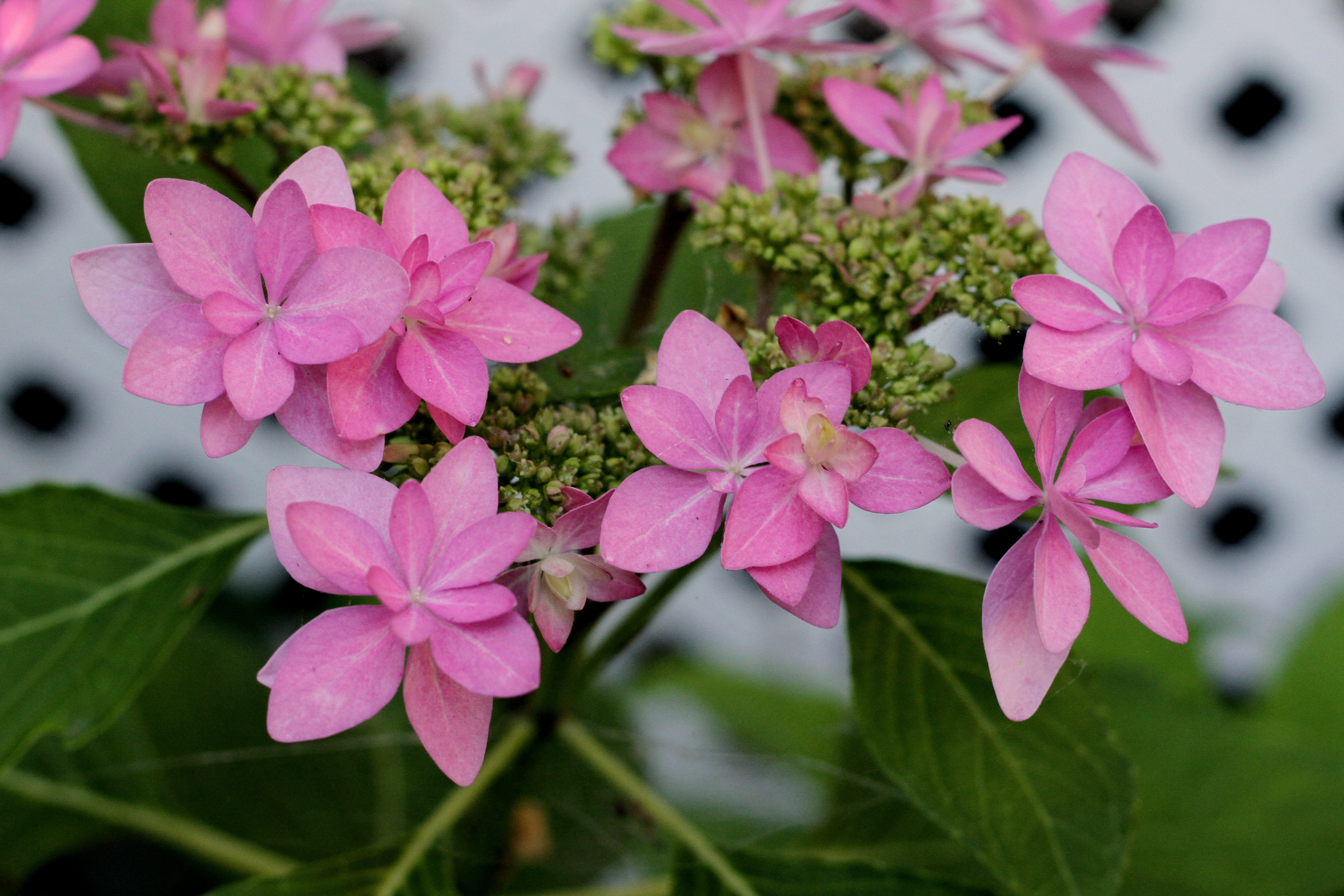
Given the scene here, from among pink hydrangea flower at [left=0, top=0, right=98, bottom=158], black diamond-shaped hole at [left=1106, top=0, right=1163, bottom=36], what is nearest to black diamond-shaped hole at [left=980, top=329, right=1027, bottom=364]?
pink hydrangea flower at [left=0, top=0, right=98, bottom=158]

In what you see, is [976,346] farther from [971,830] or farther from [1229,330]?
[971,830]

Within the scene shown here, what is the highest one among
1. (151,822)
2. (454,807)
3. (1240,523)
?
(454,807)

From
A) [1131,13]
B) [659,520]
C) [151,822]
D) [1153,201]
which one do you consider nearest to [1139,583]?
[659,520]

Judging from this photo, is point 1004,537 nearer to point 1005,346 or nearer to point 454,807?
point 1005,346

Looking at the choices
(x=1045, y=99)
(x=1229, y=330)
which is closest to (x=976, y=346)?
(x=1229, y=330)

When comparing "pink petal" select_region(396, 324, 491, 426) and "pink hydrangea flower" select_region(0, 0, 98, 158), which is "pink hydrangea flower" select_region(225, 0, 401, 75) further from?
"pink petal" select_region(396, 324, 491, 426)

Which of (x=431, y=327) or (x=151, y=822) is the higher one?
(x=431, y=327)
